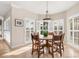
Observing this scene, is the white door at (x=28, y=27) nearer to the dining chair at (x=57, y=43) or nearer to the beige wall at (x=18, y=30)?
the beige wall at (x=18, y=30)

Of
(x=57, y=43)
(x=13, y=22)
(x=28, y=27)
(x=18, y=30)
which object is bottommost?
(x=57, y=43)

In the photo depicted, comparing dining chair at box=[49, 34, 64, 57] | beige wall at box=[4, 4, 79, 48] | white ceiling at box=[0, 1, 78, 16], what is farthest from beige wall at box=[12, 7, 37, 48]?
dining chair at box=[49, 34, 64, 57]

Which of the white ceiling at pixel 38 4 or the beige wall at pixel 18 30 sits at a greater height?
the white ceiling at pixel 38 4

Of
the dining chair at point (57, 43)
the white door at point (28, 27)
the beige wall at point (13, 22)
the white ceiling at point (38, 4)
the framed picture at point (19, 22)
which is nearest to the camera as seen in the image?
the dining chair at point (57, 43)

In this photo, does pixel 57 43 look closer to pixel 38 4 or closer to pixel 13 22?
pixel 38 4

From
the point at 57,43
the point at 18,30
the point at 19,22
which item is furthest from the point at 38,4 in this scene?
the point at 57,43

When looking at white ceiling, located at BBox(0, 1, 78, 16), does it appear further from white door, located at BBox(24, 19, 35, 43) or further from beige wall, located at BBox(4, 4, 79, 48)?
white door, located at BBox(24, 19, 35, 43)

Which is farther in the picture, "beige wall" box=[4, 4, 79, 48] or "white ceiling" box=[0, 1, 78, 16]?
"beige wall" box=[4, 4, 79, 48]

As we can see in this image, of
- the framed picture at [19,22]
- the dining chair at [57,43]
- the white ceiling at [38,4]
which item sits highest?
the white ceiling at [38,4]

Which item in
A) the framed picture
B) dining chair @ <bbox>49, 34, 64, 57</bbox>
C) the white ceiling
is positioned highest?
the white ceiling

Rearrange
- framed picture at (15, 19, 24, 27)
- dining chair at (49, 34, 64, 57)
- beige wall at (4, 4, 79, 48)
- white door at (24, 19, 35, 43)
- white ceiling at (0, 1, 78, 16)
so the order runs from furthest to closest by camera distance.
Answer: white door at (24, 19, 35, 43)
framed picture at (15, 19, 24, 27)
beige wall at (4, 4, 79, 48)
white ceiling at (0, 1, 78, 16)
dining chair at (49, 34, 64, 57)

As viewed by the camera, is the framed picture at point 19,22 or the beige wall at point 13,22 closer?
the beige wall at point 13,22

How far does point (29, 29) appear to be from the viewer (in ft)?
30.0

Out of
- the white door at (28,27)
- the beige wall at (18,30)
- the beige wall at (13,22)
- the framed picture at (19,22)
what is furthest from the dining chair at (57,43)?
the white door at (28,27)
